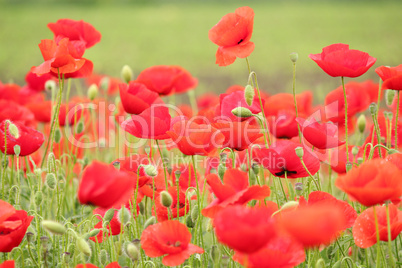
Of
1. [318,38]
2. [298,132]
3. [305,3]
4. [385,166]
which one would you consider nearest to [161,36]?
[318,38]

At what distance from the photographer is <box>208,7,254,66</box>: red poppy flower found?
1.21 meters

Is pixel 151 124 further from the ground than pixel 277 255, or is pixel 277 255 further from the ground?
pixel 151 124

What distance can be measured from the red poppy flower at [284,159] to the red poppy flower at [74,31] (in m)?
0.61

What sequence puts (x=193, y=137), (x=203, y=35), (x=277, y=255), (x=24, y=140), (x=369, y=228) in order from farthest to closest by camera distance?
(x=203, y=35), (x=24, y=140), (x=193, y=137), (x=369, y=228), (x=277, y=255)

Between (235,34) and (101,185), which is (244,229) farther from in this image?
(235,34)

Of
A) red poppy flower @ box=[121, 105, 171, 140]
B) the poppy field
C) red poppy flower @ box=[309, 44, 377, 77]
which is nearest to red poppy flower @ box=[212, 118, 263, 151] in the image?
the poppy field

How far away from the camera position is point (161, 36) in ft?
26.1

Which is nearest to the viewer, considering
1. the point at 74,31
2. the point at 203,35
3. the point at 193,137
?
the point at 193,137

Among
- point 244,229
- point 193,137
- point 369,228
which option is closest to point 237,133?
point 193,137

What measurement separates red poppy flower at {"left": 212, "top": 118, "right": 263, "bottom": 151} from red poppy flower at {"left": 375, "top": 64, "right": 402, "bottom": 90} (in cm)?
32

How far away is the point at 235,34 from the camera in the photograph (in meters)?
1.22

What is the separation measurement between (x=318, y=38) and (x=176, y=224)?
21.2ft

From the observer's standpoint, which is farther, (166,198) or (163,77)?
(163,77)

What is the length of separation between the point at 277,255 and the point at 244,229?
0.12 metres
